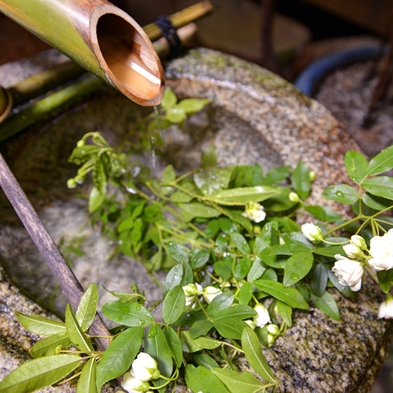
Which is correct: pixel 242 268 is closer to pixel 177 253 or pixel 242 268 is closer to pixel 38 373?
pixel 177 253

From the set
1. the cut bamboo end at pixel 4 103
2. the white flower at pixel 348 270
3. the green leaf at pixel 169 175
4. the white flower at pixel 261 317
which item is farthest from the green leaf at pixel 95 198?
the white flower at pixel 348 270

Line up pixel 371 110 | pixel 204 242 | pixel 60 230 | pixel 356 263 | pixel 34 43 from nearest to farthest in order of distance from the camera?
pixel 356 263 < pixel 204 242 < pixel 60 230 < pixel 371 110 < pixel 34 43

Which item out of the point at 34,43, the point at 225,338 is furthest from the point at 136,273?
the point at 34,43

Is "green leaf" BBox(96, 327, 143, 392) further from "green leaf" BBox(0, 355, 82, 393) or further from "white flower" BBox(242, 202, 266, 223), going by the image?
"white flower" BBox(242, 202, 266, 223)

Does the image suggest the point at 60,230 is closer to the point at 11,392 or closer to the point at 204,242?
the point at 204,242

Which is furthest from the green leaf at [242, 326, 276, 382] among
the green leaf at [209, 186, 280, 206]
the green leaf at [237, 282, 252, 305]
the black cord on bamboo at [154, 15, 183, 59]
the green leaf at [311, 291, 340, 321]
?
the black cord on bamboo at [154, 15, 183, 59]

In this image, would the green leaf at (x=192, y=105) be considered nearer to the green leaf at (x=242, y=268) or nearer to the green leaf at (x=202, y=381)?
the green leaf at (x=242, y=268)

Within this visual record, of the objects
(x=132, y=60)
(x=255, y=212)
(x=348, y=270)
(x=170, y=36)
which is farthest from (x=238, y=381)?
(x=170, y=36)
